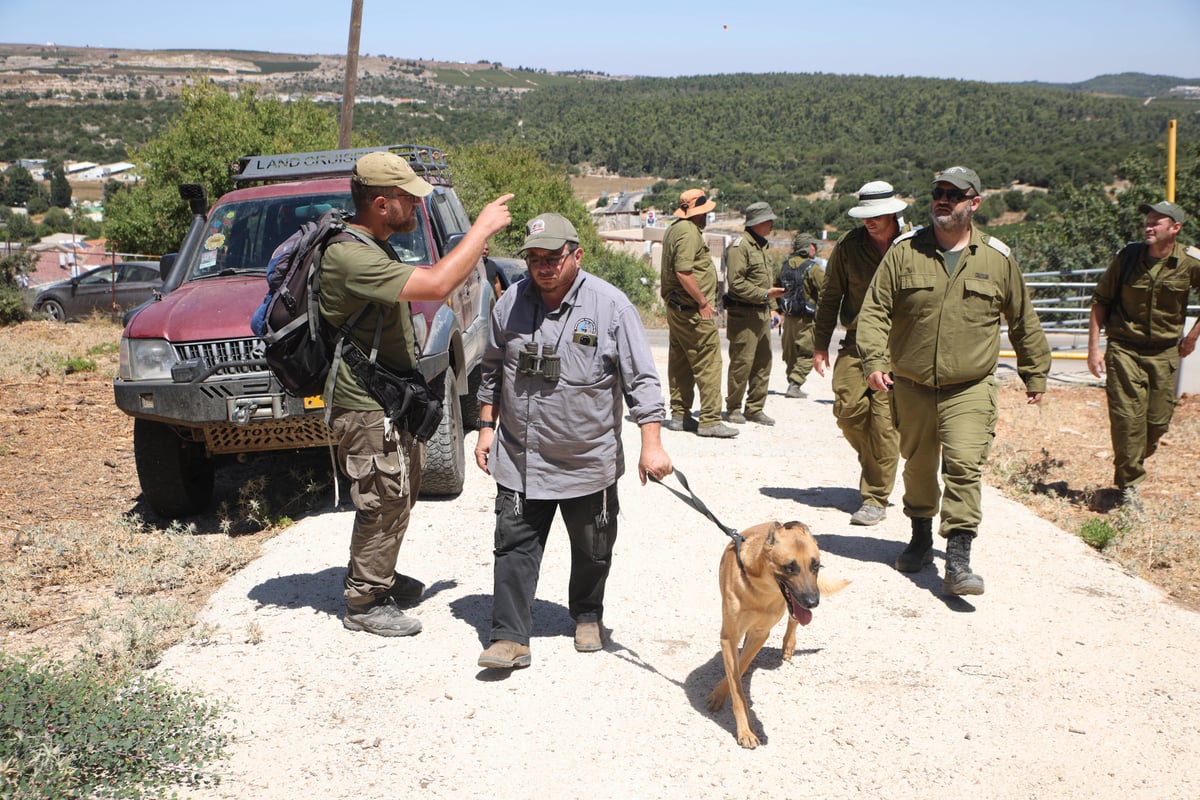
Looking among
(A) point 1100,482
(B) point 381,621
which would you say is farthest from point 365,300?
(A) point 1100,482

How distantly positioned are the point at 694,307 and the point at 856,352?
2386mm

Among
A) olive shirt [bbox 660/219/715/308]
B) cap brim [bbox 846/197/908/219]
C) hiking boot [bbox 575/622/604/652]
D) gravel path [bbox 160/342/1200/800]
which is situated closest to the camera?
gravel path [bbox 160/342/1200/800]

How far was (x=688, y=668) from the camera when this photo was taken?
14.3 feet

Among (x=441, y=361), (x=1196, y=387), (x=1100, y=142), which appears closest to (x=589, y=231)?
(x=1196, y=387)

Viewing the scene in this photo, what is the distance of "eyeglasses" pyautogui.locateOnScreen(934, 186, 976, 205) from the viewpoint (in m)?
5.02

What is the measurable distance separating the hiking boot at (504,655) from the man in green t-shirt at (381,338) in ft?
1.97

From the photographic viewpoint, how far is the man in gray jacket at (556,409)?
159 inches

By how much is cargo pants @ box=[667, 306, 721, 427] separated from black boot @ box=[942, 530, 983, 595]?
3.53 m

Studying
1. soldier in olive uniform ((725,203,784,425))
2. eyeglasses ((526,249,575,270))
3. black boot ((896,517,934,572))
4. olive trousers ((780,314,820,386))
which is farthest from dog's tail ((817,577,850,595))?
olive trousers ((780,314,820,386))

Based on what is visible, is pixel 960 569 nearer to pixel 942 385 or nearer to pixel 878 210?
pixel 942 385

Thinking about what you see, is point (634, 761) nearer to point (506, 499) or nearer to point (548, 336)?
point (506, 499)

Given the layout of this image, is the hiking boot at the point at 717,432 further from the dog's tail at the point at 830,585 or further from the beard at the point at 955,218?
the dog's tail at the point at 830,585

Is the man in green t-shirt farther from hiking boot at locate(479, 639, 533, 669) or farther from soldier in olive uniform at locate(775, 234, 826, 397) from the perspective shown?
soldier in olive uniform at locate(775, 234, 826, 397)

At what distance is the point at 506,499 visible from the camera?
4227mm
